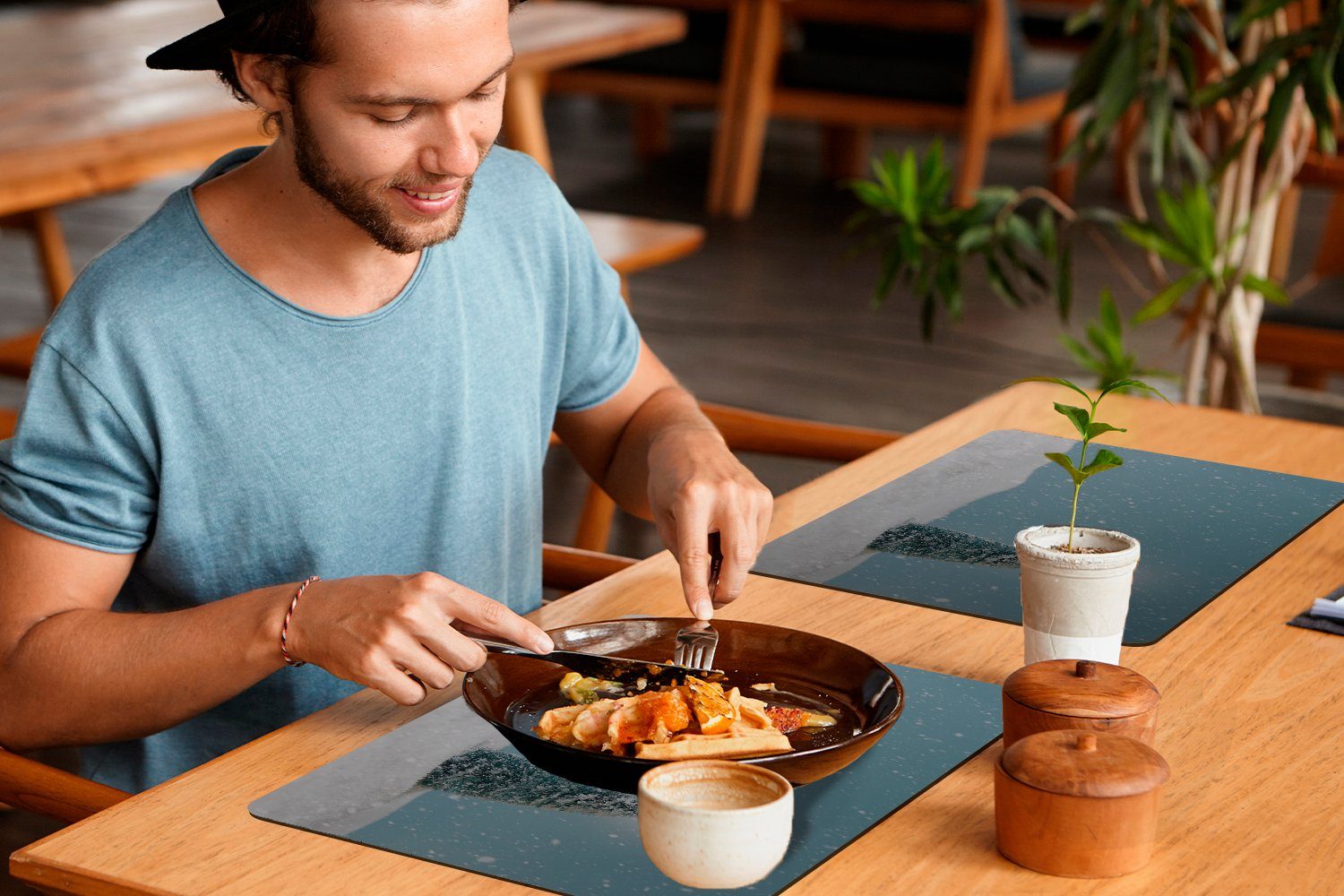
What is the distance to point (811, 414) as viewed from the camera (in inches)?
166

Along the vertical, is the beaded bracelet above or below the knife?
above

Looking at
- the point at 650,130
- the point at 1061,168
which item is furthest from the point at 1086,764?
the point at 650,130

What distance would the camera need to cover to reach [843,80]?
20.2 feet

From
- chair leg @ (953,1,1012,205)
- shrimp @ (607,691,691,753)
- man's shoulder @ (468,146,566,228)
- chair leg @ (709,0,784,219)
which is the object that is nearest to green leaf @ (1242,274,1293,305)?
man's shoulder @ (468,146,566,228)

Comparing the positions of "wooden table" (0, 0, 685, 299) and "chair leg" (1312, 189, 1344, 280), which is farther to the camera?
"chair leg" (1312, 189, 1344, 280)

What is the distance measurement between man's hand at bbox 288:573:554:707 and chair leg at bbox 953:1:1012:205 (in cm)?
488

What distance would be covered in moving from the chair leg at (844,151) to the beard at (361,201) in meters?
5.62

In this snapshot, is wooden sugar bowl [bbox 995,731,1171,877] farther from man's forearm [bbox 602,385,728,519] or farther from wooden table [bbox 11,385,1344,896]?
man's forearm [bbox 602,385,728,519]

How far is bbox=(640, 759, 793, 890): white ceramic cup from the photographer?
2.96 ft

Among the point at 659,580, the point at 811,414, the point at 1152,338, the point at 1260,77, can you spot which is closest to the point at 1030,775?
the point at 659,580

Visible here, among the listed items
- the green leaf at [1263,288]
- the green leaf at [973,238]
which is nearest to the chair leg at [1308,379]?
the green leaf at [1263,288]

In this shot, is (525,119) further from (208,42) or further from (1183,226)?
(208,42)

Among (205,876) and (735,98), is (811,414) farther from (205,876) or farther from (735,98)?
(205,876)

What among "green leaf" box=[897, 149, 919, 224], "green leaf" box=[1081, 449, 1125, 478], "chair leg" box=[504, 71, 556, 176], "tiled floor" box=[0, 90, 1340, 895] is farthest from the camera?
"tiled floor" box=[0, 90, 1340, 895]
